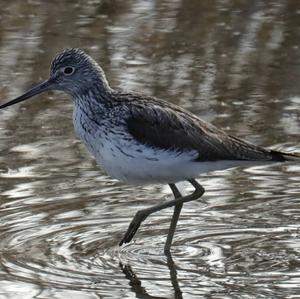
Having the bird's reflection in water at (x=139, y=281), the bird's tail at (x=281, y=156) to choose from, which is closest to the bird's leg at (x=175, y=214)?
the bird's reflection in water at (x=139, y=281)

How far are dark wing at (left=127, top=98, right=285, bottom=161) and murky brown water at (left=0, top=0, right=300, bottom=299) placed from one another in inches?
22.0

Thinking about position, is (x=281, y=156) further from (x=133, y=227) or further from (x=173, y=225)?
(x=133, y=227)

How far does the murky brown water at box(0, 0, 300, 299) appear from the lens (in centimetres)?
678

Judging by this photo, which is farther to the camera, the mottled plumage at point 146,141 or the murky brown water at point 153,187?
the mottled plumage at point 146,141

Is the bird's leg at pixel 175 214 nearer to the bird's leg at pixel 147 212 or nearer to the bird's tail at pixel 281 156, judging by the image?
the bird's leg at pixel 147 212

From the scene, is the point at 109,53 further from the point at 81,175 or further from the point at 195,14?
the point at 81,175

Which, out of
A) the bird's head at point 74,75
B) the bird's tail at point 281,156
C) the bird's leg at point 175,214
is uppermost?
the bird's head at point 74,75

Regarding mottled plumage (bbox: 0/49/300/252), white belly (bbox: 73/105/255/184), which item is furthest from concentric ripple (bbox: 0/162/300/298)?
white belly (bbox: 73/105/255/184)

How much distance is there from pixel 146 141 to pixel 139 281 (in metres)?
0.82

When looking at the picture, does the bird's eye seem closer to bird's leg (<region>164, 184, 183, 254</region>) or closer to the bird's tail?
bird's leg (<region>164, 184, 183, 254</region>)

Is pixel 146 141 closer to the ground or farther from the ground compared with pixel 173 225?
farther from the ground

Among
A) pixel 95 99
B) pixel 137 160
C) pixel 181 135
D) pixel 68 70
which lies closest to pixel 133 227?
pixel 137 160

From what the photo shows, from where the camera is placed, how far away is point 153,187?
8.45 meters

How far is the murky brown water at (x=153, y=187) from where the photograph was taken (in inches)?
267
